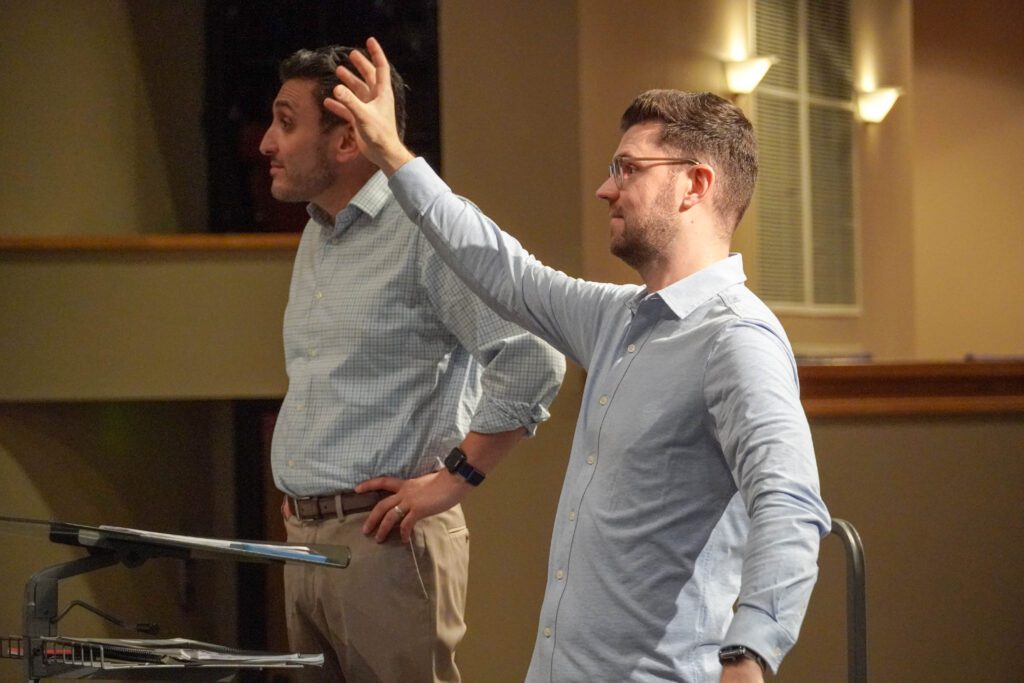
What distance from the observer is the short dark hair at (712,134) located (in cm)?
177

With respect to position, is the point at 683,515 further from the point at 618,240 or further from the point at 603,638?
the point at 618,240

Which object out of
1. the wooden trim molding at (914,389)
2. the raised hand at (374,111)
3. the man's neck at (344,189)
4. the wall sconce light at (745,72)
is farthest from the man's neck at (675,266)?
the wall sconce light at (745,72)

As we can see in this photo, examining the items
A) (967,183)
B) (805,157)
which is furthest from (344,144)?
(967,183)

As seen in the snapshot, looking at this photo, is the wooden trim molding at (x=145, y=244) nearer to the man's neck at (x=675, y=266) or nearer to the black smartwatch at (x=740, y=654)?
the man's neck at (x=675, y=266)

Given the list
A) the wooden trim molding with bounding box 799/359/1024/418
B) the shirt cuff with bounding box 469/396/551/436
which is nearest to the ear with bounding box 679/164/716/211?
the shirt cuff with bounding box 469/396/551/436

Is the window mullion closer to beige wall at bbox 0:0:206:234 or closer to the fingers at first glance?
beige wall at bbox 0:0:206:234

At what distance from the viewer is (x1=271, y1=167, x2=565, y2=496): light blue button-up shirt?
86.7 inches

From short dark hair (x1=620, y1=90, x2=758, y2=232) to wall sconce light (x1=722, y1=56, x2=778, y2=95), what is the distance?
6.48 metres

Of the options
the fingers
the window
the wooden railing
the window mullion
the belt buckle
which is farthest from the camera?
the window mullion

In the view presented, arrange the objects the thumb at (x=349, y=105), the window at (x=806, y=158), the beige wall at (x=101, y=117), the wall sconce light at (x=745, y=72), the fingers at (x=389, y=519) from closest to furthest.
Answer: the thumb at (x=349, y=105), the fingers at (x=389, y=519), the beige wall at (x=101, y=117), the wall sconce light at (x=745, y=72), the window at (x=806, y=158)

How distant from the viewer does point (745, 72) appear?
811cm

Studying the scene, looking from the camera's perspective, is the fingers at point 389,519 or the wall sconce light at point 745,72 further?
the wall sconce light at point 745,72

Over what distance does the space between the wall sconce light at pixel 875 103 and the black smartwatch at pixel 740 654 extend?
9.10 m

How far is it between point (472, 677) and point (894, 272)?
24.6 feet
